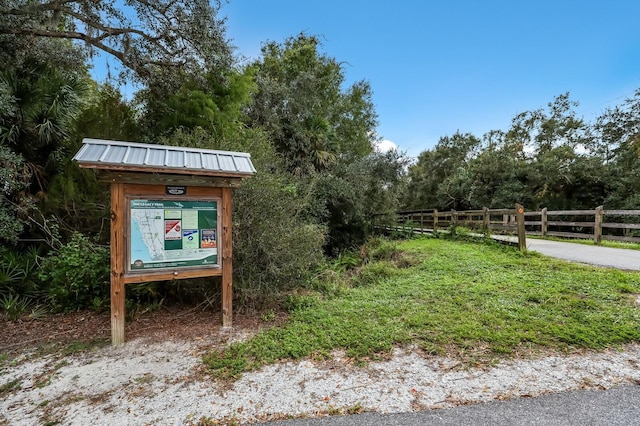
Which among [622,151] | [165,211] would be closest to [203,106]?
[165,211]

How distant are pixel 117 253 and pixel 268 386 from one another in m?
2.04

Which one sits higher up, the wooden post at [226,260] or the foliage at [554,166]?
the foliage at [554,166]

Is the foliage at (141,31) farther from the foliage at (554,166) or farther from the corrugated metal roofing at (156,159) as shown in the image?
the foliage at (554,166)

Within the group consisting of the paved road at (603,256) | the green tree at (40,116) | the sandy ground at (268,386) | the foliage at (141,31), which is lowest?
the sandy ground at (268,386)

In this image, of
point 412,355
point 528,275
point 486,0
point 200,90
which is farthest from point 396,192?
point 412,355

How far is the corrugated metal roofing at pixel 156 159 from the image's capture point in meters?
2.79

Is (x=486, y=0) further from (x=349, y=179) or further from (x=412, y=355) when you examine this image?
(x=412, y=355)

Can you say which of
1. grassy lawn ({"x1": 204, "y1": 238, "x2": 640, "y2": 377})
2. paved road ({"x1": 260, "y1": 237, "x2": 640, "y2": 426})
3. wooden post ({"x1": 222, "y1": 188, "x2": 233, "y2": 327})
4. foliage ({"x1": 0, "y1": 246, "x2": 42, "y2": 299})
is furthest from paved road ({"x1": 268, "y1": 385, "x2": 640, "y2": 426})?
foliage ({"x1": 0, "y1": 246, "x2": 42, "y2": 299})

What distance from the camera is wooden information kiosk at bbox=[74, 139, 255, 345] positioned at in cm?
300

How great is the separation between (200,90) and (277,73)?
260 inches

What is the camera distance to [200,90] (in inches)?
228

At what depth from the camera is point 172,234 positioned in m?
3.27

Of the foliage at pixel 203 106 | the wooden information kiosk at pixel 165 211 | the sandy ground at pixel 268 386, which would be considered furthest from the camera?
the foliage at pixel 203 106

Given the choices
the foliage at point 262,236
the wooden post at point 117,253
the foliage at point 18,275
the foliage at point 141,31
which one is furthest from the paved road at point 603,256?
the foliage at point 18,275
